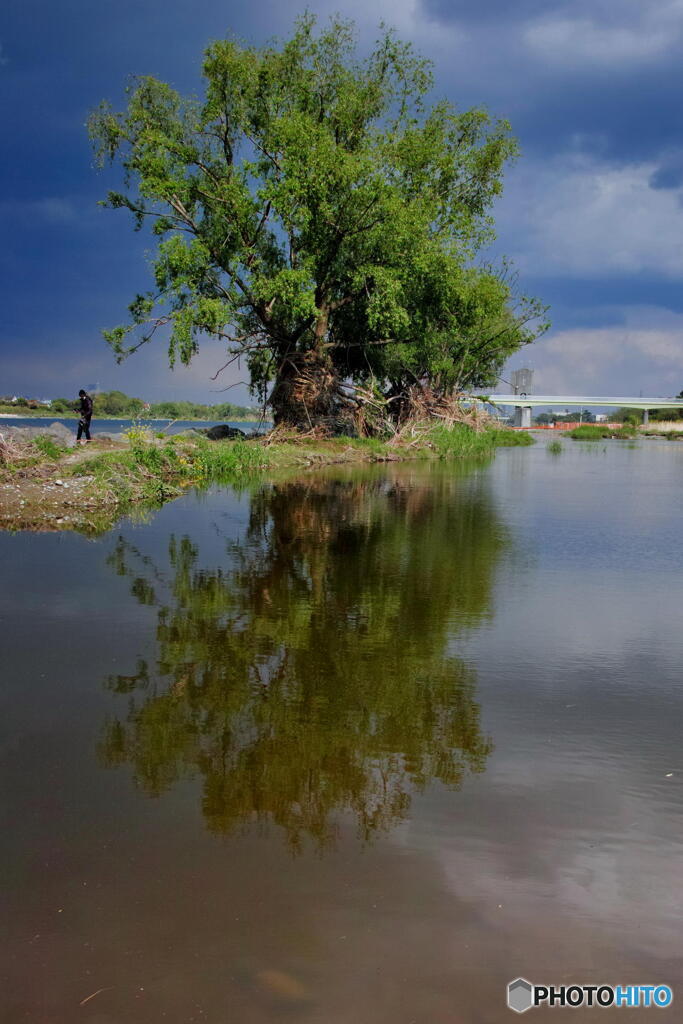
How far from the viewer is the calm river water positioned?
101 inches

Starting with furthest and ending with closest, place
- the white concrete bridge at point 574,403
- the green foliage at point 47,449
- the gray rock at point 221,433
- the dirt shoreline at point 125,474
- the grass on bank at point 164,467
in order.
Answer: the white concrete bridge at point 574,403 → the gray rock at point 221,433 → the green foliage at point 47,449 → the grass on bank at point 164,467 → the dirt shoreline at point 125,474

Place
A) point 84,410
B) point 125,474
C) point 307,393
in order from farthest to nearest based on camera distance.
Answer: point 307,393 < point 84,410 < point 125,474

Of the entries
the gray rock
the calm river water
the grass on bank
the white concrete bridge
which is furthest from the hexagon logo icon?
the white concrete bridge

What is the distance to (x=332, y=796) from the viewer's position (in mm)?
3641

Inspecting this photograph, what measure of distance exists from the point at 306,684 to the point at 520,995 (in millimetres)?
2845

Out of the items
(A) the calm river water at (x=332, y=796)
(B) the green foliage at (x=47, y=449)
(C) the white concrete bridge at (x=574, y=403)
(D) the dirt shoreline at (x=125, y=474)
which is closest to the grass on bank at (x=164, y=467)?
(D) the dirt shoreline at (x=125, y=474)

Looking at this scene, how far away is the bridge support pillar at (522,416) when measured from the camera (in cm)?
11438

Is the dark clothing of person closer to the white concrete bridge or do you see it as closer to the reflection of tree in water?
the reflection of tree in water

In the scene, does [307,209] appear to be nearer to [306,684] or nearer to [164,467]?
[164,467]

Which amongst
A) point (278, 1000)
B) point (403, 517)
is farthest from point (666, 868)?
point (403, 517)

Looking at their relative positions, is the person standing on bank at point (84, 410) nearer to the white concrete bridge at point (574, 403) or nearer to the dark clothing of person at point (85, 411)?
the dark clothing of person at point (85, 411)

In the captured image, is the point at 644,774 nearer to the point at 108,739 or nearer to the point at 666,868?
the point at 666,868

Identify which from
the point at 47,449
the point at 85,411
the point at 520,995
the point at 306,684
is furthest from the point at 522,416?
the point at 520,995

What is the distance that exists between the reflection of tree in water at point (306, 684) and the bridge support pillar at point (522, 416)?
4273 inches
